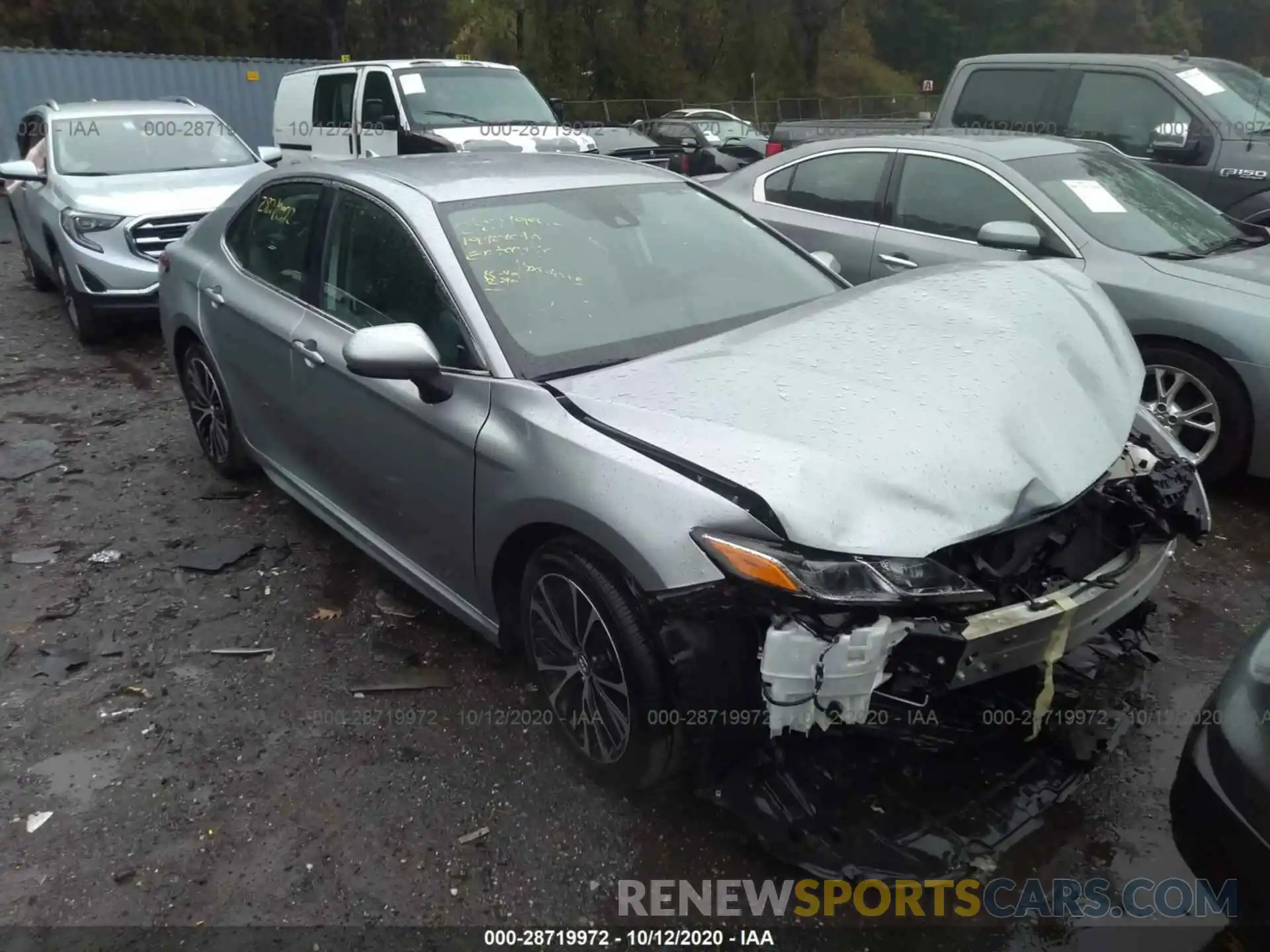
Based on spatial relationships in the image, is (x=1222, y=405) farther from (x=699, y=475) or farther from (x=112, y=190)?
(x=112, y=190)

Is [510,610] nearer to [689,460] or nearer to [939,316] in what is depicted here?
[689,460]

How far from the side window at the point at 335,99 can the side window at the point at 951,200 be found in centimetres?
727

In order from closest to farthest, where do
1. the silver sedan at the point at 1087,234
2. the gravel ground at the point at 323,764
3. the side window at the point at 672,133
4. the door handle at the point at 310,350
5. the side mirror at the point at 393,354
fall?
the gravel ground at the point at 323,764
the side mirror at the point at 393,354
the door handle at the point at 310,350
the silver sedan at the point at 1087,234
the side window at the point at 672,133

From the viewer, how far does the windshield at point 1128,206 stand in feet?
15.8

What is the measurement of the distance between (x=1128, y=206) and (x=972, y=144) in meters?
0.88

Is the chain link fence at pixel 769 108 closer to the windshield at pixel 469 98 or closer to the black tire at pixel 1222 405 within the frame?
the windshield at pixel 469 98

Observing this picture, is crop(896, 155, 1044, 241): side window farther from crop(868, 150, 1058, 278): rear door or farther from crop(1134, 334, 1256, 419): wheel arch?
crop(1134, 334, 1256, 419): wheel arch

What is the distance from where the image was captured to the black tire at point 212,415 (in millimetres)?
4580

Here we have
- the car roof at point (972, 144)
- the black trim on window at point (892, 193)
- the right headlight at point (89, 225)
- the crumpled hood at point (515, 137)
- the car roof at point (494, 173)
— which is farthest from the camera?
the crumpled hood at point (515, 137)

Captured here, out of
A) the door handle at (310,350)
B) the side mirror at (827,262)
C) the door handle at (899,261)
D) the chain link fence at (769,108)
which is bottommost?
the chain link fence at (769,108)

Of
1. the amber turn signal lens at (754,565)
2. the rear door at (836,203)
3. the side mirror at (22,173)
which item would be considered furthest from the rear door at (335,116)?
the amber turn signal lens at (754,565)

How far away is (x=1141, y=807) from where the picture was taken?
2734mm

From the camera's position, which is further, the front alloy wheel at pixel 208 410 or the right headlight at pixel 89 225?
the right headlight at pixel 89 225

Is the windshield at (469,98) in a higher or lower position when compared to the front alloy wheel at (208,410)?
higher
